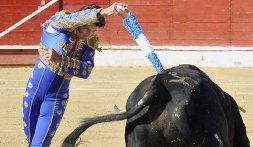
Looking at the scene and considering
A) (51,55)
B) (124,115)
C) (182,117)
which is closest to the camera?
(182,117)

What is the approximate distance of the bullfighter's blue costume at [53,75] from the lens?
124 inches

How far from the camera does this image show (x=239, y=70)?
10.0 meters

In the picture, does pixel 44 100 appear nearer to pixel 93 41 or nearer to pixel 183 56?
pixel 93 41

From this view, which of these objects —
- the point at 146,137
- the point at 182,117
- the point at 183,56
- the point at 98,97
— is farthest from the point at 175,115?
the point at 183,56

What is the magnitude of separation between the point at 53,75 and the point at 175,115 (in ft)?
3.03

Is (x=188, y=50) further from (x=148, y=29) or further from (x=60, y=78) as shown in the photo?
(x=60, y=78)

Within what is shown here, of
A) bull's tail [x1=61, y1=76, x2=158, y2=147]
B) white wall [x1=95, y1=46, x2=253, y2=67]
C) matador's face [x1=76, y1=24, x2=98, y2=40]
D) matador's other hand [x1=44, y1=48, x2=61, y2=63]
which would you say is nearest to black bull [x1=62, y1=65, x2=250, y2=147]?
bull's tail [x1=61, y1=76, x2=158, y2=147]

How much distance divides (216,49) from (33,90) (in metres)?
7.85

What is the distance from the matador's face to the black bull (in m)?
0.55

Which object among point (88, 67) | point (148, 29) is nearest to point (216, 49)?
point (148, 29)

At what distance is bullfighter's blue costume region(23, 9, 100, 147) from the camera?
3162mm

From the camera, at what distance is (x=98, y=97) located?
23.7 feet

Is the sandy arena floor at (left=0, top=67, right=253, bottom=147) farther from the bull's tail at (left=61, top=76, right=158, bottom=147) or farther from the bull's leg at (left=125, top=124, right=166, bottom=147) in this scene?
the bull's leg at (left=125, top=124, right=166, bottom=147)

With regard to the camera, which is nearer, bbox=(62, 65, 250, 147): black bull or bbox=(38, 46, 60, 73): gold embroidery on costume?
bbox=(62, 65, 250, 147): black bull
